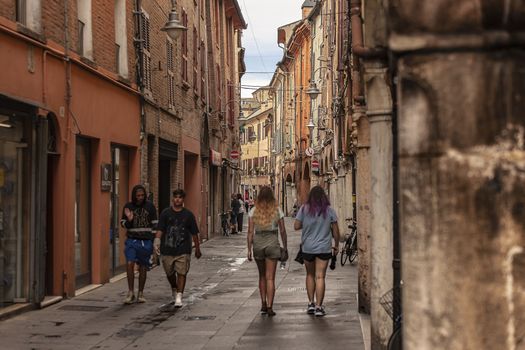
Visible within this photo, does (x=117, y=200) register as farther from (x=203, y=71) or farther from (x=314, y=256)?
(x=203, y=71)

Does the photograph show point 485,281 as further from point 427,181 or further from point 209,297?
point 209,297

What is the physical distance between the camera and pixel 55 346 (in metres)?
9.13

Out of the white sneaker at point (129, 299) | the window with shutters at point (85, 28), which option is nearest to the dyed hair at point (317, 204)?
the white sneaker at point (129, 299)

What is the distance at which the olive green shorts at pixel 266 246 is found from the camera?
11.3 meters

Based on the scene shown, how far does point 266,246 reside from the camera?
37.2 ft

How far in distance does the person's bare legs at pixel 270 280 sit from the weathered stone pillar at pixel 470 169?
332 inches

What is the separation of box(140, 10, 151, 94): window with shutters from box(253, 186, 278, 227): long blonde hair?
7604mm

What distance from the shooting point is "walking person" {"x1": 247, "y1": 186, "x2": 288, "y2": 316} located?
11297 mm

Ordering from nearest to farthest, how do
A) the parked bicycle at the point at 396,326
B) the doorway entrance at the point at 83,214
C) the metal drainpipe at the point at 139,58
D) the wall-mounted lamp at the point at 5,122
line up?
1. the parked bicycle at the point at 396,326
2. the wall-mounted lamp at the point at 5,122
3. the doorway entrance at the point at 83,214
4. the metal drainpipe at the point at 139,58

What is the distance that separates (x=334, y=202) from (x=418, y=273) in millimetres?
34664

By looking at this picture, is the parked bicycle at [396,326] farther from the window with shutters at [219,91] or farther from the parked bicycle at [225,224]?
the window with shutters at [219,91]

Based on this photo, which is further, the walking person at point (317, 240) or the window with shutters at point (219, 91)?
the window with shutters at point (219, 91)

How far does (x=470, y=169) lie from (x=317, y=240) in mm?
8496

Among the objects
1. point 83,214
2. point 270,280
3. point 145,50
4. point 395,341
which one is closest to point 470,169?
point 395,341
